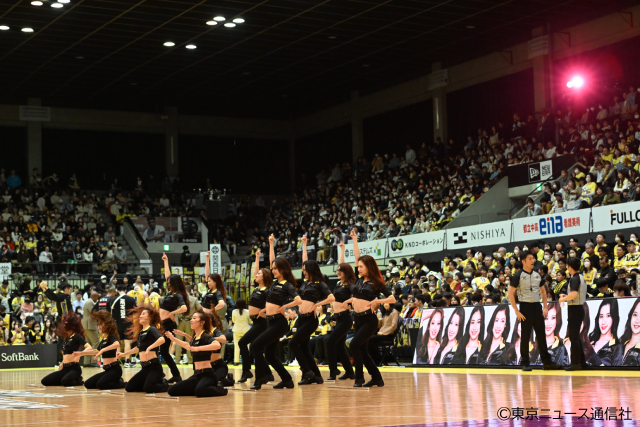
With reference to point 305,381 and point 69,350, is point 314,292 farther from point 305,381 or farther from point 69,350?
point 69,350

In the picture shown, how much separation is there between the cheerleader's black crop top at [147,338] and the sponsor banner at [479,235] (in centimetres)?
1302

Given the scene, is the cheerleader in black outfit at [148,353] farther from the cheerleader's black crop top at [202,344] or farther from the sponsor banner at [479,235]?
the sponsor banner at [479,235]

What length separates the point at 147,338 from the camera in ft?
39.9

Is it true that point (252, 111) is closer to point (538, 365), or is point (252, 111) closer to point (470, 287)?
point (470, 287)

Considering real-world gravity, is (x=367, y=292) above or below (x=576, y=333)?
above

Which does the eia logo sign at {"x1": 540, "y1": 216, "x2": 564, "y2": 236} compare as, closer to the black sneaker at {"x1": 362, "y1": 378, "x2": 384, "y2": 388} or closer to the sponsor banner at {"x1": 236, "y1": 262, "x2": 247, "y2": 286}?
the black sneaker at {"x1": 362, "y1": 378, "x2": 384, "y2": 388}

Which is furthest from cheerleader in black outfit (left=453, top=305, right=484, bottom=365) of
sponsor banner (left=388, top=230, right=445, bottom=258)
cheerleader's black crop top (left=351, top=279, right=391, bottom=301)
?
sponsor banner (left=388, top=230, right=445, bottom=258)

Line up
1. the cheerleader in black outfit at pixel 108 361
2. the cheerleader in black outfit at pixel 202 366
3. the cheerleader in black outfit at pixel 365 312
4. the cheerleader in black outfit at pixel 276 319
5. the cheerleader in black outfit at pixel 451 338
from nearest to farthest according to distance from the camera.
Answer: the cheerleader in black outfit at pixel 202 366
the cheerleader in black outfit at pixel 365 312
the cheerleader in black outfit at pixel 276 319
the cheerleader in black outfit at pixel 108 361
the cheerleader in black outfit at pixel 451 338

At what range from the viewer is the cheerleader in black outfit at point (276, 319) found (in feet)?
39.1

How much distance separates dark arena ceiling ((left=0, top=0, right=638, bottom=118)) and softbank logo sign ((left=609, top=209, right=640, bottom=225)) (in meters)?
8.92

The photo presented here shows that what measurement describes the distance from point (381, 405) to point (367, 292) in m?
2.68

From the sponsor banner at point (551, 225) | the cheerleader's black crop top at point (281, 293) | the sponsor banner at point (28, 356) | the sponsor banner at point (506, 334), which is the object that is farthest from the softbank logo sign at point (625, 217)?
the sponsor banner at point (28, 356)

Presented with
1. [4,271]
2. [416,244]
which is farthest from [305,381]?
[4,271]

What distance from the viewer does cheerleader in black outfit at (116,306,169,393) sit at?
39.5 ft
